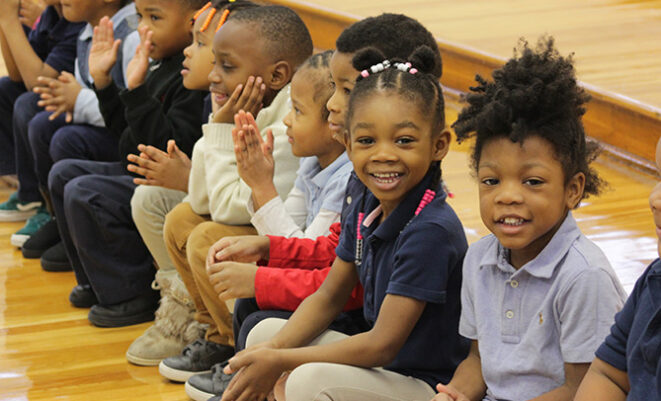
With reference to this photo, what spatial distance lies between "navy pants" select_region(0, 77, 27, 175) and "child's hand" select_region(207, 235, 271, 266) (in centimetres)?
203

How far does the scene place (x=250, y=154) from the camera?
2.06 m

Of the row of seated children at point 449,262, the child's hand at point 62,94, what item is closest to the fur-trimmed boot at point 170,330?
the row of seated children at point 449,262

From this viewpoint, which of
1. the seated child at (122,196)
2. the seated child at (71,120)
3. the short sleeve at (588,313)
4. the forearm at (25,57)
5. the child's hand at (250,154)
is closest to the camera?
the short sleeve at (588,313)

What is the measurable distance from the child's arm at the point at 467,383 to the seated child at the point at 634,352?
0.72ft

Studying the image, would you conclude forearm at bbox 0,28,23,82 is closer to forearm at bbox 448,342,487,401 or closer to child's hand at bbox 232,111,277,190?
child's hand at bbox 232,111,277,190

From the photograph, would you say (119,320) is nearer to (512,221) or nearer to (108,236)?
(108,236)

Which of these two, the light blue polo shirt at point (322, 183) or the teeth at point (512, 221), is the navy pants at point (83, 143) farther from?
the teeth at point (512, 221)

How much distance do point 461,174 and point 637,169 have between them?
0.52 meters

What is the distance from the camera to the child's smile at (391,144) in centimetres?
161

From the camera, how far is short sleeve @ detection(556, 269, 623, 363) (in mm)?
1336

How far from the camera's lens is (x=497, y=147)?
1423mm

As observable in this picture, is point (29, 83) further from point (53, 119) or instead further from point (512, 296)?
point (512, 296)

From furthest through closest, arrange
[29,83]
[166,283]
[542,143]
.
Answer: [29,83]
[166,283]
[542,143]

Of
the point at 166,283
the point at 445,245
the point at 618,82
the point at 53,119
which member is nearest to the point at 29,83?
the point at 53,119
